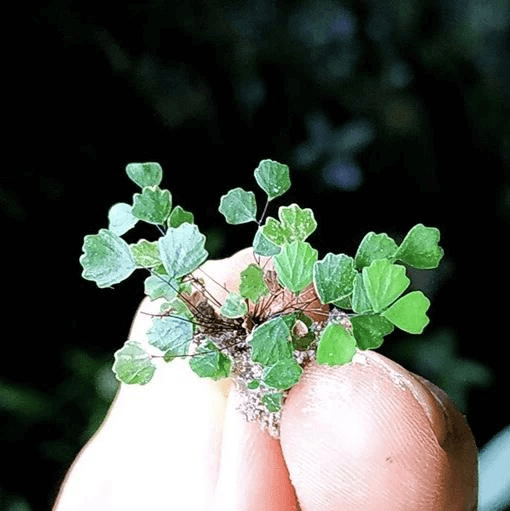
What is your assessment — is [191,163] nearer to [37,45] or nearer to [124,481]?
[37,45]

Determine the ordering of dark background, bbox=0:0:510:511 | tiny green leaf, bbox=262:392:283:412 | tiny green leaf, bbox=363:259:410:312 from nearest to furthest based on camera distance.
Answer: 1. tiny green leaf, bbox=363:259:410:312
2. tiny green leaf, bbox=262:392:283:412
3. dark background, bbox=0:0:510:511

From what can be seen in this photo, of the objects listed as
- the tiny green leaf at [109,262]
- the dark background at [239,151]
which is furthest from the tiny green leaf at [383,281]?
the dark background at [239,151]

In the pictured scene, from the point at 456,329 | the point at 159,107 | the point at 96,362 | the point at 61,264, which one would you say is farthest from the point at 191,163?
the point at 456,329

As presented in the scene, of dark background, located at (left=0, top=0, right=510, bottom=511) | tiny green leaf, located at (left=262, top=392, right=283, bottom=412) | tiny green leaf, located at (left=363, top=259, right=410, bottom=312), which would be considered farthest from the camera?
dark background, located at (left=0, top=0, right=510, bottom=511)

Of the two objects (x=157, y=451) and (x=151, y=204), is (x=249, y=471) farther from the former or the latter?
(x=151, y=204)

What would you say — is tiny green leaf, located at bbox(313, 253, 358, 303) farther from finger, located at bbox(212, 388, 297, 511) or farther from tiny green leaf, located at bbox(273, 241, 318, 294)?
finger, located at bbox(212, 388, 297, 511)

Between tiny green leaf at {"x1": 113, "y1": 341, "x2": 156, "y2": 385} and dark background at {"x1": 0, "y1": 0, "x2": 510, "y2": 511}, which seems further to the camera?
dark background at {"x1": 0, "y1": 0, "x2": 510, "y2": 511}

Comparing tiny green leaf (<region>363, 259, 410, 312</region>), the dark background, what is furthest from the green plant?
the dark background
